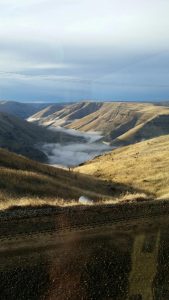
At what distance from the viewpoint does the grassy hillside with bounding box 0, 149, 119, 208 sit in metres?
45.8

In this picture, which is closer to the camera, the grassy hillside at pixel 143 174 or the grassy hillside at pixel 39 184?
the grassy hillside at pixel 39 184

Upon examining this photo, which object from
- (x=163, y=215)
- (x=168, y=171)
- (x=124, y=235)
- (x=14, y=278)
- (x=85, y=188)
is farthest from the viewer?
(x=168, y=171)

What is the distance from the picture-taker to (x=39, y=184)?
5225 cm

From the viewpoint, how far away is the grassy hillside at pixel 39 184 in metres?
45.8

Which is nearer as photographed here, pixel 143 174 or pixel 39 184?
pixel 39 184

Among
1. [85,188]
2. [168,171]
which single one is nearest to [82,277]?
[85,188]

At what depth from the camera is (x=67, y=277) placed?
67.6 ft

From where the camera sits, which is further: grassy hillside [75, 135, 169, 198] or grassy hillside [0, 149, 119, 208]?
grassy hillside [75, 135, 169, 198]

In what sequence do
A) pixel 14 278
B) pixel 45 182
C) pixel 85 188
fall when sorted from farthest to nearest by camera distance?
pixel 85 188, pixel 45 182, pixel 14 278

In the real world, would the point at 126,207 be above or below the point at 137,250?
above

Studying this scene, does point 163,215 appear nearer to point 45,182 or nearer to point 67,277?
point 67,277

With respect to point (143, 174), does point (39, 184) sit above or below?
below

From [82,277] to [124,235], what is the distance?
4.09 metres

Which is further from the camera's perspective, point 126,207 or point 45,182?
point 45,182
